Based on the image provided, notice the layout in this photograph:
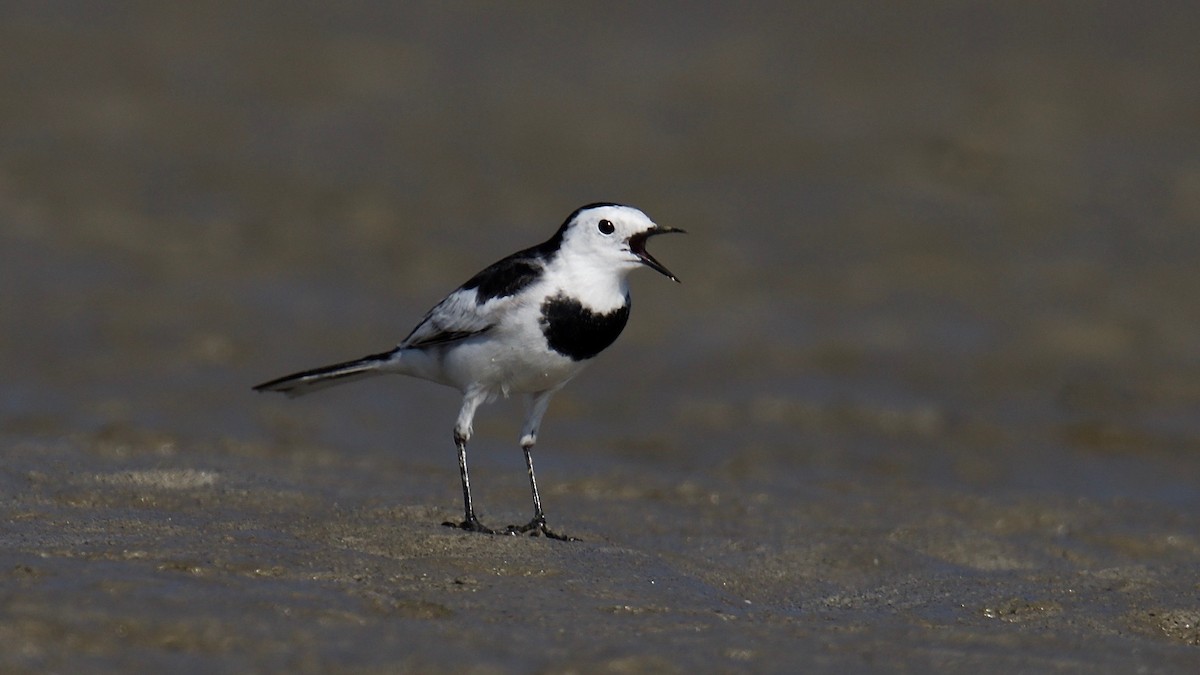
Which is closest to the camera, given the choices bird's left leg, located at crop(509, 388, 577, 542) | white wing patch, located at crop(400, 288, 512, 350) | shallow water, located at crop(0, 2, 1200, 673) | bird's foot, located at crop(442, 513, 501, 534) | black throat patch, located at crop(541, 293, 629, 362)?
shallow water, located at crop(0, 2, 1200, 673)

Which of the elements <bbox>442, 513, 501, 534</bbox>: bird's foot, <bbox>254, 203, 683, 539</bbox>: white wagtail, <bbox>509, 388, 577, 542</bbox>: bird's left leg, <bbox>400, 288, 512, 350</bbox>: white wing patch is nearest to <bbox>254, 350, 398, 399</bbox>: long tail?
<bbox>400, 288, 512, 350</bbox>: white wing patch

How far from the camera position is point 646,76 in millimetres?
15781

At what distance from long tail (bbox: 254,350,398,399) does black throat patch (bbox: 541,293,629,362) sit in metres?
1.06

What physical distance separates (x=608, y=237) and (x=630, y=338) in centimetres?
557

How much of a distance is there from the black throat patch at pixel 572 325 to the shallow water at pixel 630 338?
34.3 inches

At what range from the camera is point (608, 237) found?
23.4 feet

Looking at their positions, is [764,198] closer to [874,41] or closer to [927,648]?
[874,41]

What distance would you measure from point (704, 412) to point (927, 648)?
6.22 meters

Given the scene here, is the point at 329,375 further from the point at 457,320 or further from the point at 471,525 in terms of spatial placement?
the point at 471,525

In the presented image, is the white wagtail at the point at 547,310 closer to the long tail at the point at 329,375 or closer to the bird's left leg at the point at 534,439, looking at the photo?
the bird's left leg at the point at 534,439

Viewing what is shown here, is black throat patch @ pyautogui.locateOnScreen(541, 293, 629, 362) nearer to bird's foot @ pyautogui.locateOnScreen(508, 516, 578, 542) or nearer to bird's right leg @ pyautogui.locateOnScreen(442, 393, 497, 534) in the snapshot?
bird's right leg @ pyautogui.locateOnScreen(442, 393, 497, 534)

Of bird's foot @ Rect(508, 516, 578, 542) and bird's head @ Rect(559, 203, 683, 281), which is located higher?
bird's head @ Rect(559, 203, 683, 281)

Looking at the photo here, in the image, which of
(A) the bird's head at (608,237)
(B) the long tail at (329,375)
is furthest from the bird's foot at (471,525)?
(A) the bird's head at (608,237)

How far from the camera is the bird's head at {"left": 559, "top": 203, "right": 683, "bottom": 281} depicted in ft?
23.4
